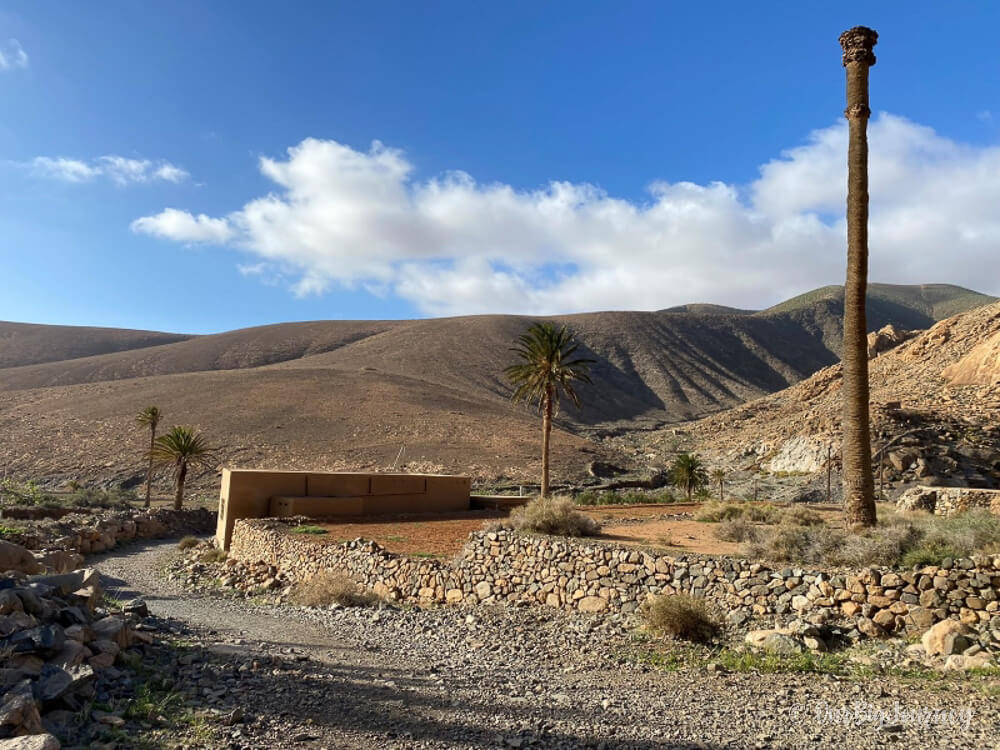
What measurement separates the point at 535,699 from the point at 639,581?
14.9 feet

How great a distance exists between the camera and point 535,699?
784 centimetres

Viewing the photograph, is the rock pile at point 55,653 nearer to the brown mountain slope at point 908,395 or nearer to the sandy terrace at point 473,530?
the sandy terrace at point 473,530

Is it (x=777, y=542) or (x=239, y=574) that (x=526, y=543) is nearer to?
(x=777, y=542)

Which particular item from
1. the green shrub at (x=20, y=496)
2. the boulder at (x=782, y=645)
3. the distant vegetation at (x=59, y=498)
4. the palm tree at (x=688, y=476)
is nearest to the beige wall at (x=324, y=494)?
the palm tree at (x=688, y=476)

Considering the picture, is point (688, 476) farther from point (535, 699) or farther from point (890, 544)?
point (535, 699)

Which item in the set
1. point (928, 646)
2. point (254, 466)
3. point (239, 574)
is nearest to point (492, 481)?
point (254, 466)

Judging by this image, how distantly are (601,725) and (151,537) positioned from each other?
29275 mm

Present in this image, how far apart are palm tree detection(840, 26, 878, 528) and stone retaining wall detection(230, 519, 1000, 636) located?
4221 millimetres

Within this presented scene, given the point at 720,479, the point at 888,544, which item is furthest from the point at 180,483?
the point at 888,544

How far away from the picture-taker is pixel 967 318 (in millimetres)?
56219

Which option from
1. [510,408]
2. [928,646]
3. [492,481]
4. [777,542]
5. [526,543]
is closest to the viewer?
[928,646]

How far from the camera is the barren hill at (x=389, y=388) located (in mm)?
51969

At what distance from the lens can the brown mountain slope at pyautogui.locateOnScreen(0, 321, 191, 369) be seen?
115250 millimetres

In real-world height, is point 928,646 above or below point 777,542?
below
